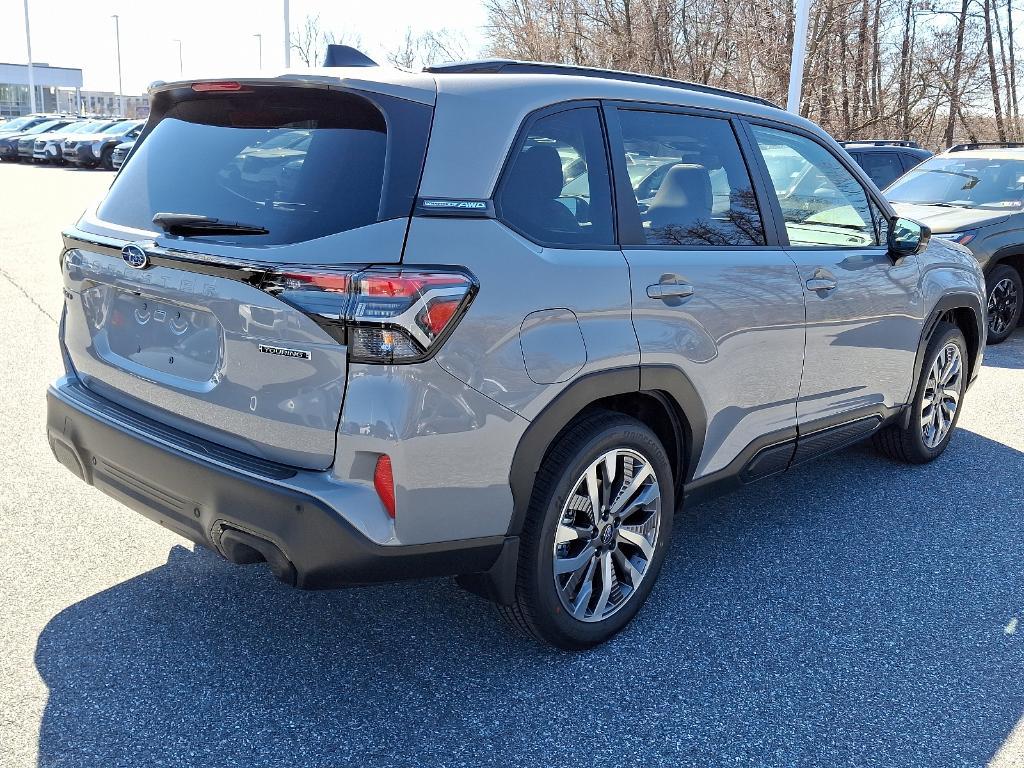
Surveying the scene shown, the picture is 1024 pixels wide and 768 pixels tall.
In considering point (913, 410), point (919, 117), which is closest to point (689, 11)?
point (919, 117)

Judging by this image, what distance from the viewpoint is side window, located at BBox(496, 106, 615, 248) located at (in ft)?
9.11

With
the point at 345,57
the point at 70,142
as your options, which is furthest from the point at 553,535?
the point at 70,142

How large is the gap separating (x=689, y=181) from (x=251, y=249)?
165 cm

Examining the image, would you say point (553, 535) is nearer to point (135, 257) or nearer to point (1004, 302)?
point (135, 257)

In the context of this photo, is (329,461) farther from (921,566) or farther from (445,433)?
(921,566)

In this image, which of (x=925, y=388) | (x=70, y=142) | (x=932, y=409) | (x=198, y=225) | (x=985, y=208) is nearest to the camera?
(x=198, y=225)

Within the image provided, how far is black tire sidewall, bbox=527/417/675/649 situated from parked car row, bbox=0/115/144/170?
28.4 m

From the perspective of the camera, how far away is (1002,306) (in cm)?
872

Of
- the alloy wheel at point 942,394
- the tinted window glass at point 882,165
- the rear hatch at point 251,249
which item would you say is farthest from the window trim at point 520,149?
the tinted window glass at point 882,165

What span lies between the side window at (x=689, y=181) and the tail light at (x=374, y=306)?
1.01 m

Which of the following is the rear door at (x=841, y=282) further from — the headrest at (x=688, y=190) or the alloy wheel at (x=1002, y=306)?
the alloy wheel at (x=1002, y=306)

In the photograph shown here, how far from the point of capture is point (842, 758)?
8.81ft

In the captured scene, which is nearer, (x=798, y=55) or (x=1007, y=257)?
(x=1007, y=257)

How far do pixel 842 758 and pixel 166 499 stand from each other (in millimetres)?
2054
